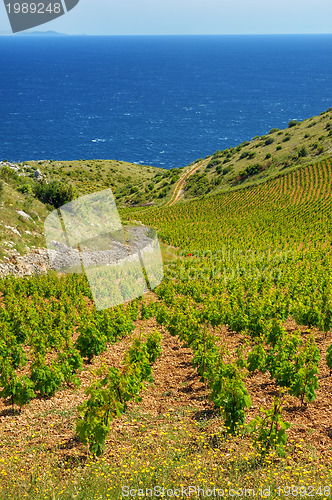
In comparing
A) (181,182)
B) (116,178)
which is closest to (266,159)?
(181,182)

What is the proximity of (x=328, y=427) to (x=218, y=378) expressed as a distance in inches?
132

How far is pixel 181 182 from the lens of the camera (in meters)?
100

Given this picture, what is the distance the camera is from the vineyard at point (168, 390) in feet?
29.1

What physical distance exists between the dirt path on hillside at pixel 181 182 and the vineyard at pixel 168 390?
2527 inches

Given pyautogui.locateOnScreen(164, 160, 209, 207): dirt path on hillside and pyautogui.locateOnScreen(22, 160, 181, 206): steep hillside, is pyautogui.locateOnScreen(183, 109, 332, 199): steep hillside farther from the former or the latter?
pyautogui.locateOnScreen(22, 160, 181, 206): steep hillside

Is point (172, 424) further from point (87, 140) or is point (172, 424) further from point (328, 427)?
point (87, 140)

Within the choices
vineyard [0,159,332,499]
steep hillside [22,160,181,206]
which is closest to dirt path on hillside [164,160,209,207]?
steep hillside [22,160,181,206]

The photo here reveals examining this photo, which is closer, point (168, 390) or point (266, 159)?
point (168, 390)

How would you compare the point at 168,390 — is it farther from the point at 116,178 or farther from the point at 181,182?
the point at 116,178

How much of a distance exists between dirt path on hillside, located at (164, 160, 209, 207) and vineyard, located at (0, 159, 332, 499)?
64.2 m

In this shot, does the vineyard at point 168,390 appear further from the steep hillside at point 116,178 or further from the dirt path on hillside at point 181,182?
the steep hillside at point 116,178

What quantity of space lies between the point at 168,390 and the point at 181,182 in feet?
292

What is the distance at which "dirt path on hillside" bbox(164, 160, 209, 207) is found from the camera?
91.5 m

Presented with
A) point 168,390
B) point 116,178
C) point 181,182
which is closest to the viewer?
point 168,390
